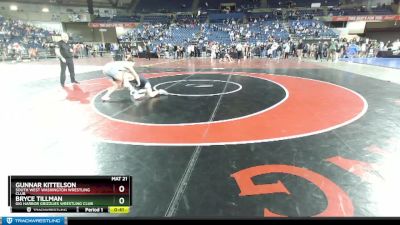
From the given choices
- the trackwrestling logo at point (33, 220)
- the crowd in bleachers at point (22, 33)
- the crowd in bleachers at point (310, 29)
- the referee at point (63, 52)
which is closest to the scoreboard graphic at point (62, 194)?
the trackwrestling logo at point (33, 220)

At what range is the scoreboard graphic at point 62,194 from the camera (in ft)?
5.61

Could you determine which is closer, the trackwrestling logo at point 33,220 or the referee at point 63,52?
the trackwrestling logo at point 33,220

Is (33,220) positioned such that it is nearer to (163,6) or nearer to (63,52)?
(63,52)

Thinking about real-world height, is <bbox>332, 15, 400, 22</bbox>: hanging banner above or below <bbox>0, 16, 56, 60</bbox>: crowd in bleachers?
above

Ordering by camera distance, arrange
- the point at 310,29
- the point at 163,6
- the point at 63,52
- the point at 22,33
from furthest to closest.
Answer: the point at 163,6 < the point at 310,29 < the point at 22,33 < the point at 63,52

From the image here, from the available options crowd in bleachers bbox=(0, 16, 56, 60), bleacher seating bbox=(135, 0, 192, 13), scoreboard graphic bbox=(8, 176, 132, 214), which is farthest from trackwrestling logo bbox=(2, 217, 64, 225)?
bleacher seating bbox=(135, 0, 192, 13)

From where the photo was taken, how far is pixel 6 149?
3.06 metres

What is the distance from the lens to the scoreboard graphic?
171cm

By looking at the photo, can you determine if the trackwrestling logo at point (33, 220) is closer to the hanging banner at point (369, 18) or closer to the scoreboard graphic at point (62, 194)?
the scoreboard graphic at point (62, 194)

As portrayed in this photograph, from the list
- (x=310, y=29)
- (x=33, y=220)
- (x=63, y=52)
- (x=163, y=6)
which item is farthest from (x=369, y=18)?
(x=33, y=220)

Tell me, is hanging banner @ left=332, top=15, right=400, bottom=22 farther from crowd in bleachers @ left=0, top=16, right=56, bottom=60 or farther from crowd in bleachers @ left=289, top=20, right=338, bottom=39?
crowd in bleachers @ left=0, top=16, right=56, bottom=60

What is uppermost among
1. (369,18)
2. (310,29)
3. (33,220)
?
(369,18)

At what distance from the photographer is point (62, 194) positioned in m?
1.72

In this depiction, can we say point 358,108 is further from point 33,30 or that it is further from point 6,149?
point 33,30
